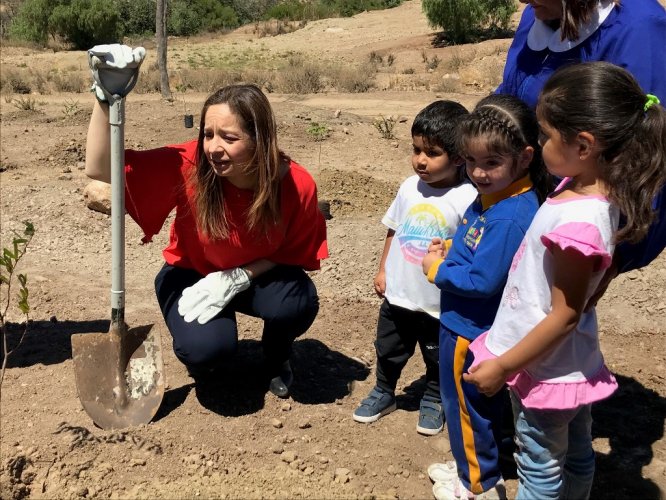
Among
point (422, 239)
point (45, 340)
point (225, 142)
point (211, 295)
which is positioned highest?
point (225, 142)

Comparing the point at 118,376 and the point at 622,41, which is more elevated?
Answer: the point at 622,41

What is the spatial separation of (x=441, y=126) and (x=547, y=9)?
0.49m

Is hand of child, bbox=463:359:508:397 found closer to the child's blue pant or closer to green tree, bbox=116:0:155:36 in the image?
the child's blue pant

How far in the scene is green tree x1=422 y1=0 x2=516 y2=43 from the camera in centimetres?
2306

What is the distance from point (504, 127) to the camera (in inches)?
81.4

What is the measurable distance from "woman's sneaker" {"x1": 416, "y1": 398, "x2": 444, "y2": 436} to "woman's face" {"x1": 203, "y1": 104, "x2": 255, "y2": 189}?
1168mm

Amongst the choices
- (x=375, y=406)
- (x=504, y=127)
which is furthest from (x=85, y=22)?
(x=504, y=127)

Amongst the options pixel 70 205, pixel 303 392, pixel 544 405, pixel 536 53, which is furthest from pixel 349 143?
pixel 544 405

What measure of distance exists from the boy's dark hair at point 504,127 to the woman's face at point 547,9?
359 millimetres

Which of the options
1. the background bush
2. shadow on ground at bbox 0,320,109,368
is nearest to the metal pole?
shadow on ground at bbox 0,320,109,368

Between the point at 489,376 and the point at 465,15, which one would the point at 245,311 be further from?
the point at 465,15

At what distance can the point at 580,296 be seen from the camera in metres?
1.80

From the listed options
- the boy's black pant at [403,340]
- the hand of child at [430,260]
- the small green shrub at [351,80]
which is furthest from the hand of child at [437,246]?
the small green shrub at [351,80]

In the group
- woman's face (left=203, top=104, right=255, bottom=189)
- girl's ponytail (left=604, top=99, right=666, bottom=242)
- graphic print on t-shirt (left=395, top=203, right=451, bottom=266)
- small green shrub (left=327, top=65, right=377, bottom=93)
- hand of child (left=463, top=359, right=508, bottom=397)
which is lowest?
small green shrub (left=327, top=65, right=377, bottom=93)
